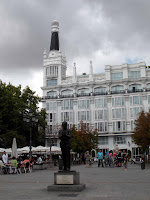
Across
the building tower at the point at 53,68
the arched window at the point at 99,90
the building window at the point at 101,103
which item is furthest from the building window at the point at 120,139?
the building tower at the point at 53,68

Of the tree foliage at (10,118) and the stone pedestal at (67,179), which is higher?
the tree foliage at (10,118)

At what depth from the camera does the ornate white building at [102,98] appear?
66.2 m

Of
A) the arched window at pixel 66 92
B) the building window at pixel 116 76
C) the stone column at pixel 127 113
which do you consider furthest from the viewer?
the arched window at pixel 66 92

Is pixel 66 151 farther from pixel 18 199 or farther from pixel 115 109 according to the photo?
pixel 115 109

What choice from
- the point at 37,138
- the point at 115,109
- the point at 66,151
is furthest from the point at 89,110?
the point at 66,151

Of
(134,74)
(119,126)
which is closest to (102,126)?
(119,126)

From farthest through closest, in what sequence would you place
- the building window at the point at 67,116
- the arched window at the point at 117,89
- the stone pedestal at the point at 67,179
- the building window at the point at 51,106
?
the building window at the point at 51,106 → the building window at the point at 67,116 → the arched window at the point at 117,89 → the stone pedestal at the point at 67,179

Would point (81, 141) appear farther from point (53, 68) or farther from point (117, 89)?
point (53, 68)

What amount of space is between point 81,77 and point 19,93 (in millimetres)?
Answer: 30895

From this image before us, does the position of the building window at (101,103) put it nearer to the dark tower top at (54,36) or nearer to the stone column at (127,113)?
the stone column at (127,113)

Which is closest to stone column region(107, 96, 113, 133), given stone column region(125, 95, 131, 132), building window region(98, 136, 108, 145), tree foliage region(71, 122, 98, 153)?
building window region(98, 136, 108, 145)

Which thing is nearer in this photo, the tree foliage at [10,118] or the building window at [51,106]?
the tree foliage at [10,118]

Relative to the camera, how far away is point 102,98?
2729 inches

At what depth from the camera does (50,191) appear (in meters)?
9.84
